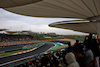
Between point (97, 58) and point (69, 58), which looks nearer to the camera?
point (69, 58)

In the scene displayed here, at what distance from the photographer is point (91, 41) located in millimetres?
2062

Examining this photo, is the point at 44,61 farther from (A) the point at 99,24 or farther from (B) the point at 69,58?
(A) the point at 99,24

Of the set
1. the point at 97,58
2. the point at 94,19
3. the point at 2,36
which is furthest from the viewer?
the point at 2,36

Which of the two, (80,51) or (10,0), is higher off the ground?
(10,0)

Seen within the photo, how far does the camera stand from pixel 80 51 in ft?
5.09

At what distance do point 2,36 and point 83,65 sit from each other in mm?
34655

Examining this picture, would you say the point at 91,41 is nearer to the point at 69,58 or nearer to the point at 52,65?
the point at 69,58

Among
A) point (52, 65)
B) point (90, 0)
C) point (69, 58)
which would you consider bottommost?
point (52, 65)

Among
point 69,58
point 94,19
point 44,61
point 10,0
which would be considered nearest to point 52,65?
point 44,61

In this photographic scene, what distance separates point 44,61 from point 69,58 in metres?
2.21

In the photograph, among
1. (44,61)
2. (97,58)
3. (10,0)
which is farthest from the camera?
(44,61)

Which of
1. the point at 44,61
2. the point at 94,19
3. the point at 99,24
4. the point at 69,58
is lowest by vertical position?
the point at 44,61

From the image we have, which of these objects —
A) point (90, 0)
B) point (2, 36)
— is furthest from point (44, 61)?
point (2, 36)

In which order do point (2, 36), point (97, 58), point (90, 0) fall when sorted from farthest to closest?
1. point (2, 36)
2. point (90, 0)
3. point (97, 58)
